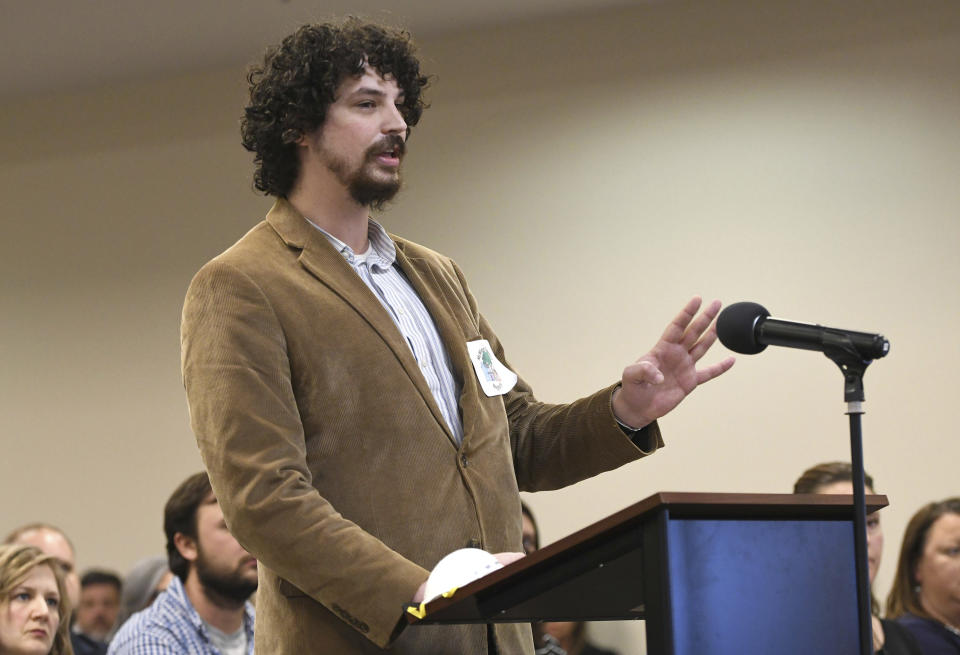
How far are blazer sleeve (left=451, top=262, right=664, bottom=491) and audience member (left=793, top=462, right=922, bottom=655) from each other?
1580mm

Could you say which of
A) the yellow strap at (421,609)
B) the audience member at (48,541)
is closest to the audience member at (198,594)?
the audience member at (48,541)

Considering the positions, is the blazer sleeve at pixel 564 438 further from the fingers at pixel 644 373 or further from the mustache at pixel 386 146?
the mustache at pixel 386 146

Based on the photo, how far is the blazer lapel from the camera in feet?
5.84

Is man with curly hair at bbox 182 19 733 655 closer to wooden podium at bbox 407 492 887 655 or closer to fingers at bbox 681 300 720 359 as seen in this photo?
fingers at bbox 681 300 720 359

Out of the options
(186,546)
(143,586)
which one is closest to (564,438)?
(186,546)

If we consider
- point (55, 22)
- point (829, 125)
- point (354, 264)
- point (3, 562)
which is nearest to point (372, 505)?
point (354, 264)

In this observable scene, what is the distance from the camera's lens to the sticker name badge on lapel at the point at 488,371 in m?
1.92

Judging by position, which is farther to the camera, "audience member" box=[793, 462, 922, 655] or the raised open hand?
"audience member" box=[793, 462, 922, 655]

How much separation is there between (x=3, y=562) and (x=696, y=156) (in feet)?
10.8

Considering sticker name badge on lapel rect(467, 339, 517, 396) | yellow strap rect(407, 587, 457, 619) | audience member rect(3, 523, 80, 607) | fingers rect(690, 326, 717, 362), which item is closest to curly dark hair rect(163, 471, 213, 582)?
audience member rect(3, 523, 80, 607)

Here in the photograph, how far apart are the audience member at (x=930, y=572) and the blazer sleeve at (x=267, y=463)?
2.46 meters

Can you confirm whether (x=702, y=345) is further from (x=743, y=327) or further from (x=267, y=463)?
(x=267, y=463)

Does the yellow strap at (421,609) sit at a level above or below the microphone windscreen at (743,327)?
below

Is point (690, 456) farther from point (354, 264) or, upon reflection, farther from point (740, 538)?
point (740, 538)
